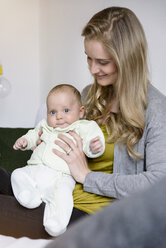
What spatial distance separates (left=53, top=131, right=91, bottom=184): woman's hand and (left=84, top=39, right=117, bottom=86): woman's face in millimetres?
285

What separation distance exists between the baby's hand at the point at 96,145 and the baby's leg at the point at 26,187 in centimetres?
24

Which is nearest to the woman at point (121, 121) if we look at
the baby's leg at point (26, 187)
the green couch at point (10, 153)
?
the baby's leg at point (26, 187)

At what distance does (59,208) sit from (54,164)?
22 cm

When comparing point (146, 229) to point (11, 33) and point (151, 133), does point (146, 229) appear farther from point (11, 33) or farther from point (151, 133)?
point (11, 33)

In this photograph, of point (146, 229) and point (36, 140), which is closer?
point (146, 229)

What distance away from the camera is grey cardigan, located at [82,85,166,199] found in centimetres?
131

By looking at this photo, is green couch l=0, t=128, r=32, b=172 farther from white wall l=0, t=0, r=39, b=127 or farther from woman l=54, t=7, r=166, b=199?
woman l=54, t=7, r=166, b=199

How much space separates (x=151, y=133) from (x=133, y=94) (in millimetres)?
198

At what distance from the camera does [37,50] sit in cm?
394

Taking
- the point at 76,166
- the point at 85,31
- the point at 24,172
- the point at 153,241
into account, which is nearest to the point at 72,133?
the point at 76,166

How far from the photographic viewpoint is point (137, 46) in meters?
1.43

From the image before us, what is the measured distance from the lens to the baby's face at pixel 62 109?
1.48 m

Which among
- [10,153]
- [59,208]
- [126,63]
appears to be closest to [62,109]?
[126,63]

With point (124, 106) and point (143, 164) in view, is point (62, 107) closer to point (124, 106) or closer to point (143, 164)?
point (124, 106)
